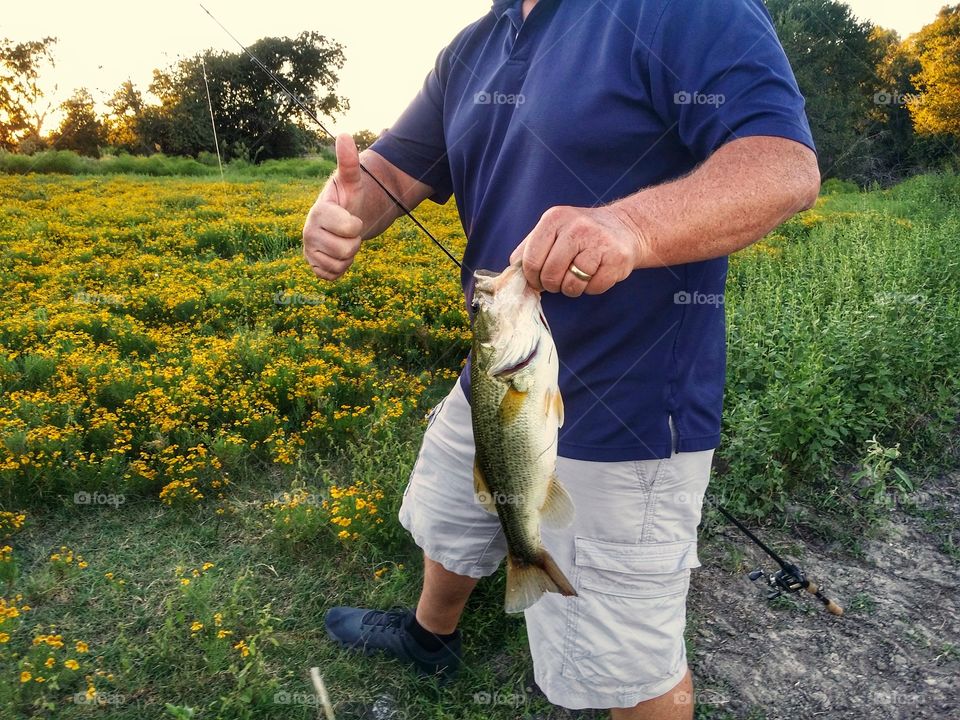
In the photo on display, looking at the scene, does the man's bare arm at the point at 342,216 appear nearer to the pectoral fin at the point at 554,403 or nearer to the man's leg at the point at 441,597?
the pectoral fin at the point at 554,403

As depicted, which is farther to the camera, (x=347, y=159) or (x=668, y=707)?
(x=347, y=159)

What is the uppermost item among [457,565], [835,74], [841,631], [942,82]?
[835,74]

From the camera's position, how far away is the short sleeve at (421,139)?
2.82 meters

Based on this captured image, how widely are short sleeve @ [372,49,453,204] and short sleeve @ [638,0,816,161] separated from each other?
3.69 feet

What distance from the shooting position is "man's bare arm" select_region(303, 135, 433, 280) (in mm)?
2365

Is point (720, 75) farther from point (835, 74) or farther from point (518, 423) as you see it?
point (835, 74)

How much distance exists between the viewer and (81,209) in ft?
42.1

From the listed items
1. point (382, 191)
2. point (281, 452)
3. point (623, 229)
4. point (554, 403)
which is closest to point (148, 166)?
point (281, 452)

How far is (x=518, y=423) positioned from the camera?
181 cm

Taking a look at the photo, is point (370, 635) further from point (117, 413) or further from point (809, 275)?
point (809, 275)

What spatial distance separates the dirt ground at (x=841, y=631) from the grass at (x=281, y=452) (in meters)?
0.12

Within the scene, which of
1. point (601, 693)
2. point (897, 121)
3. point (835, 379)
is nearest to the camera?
point (601, 693)

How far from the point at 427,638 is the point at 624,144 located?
7.43ft

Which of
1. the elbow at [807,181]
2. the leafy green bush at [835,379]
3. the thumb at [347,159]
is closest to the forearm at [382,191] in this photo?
the thumb at [347,159]
